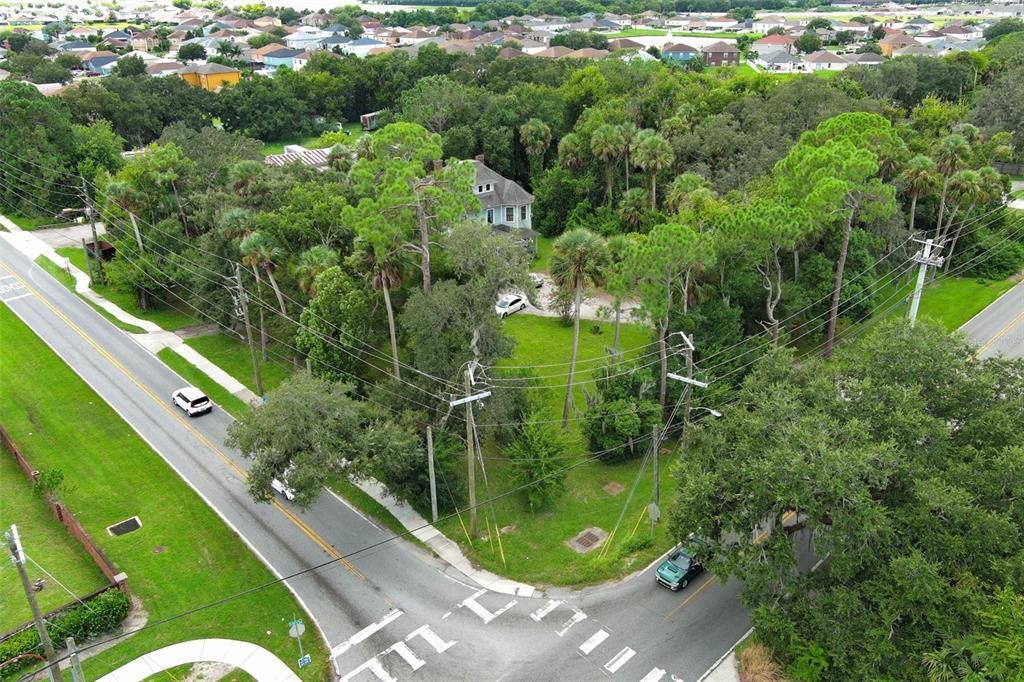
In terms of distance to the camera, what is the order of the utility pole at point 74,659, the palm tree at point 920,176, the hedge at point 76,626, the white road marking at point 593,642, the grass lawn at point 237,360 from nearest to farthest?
the utility pole at point 74,659 < the hedge at point 76,626 < the white road marking at point 593,642 < the grass lawn at point 237,360 < the palm tree at point 920,176

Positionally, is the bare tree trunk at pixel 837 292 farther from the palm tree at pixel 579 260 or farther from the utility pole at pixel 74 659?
the utility pole at pixel 74 659

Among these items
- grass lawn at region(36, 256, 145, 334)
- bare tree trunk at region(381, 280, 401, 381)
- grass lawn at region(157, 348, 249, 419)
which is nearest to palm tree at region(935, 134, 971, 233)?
bare tree trunk at region(381, 280, 401, 381)

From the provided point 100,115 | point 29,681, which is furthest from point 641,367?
point 100,115

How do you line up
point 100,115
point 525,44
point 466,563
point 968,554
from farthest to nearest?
point 525,44
point 100,115
point 466,563
point 968,554

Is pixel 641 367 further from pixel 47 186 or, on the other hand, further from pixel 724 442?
pixel 47 186

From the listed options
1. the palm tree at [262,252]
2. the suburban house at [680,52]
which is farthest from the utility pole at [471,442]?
the suburban house at [680,52]

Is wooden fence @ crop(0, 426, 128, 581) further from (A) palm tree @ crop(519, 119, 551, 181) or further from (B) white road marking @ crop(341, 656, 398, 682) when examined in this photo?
(A) palm tree @ crop(519, 119, 551, 181)

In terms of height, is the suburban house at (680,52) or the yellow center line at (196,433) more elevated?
the suburban house at (680,52)
